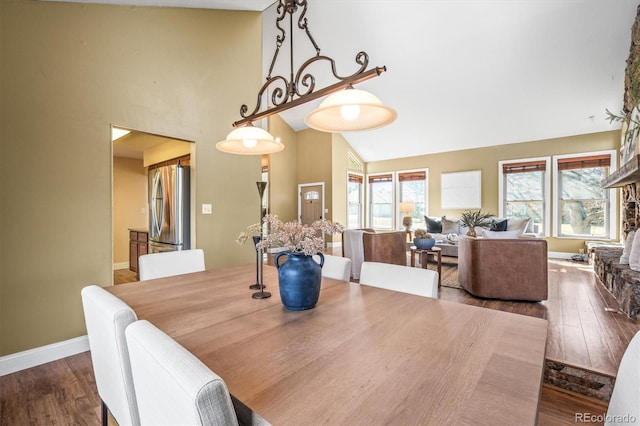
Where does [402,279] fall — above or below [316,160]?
below

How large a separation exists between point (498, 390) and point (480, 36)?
5060mm

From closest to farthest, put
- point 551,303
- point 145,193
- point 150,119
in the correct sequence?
point 150,119 → point 551,303 → point 145,193

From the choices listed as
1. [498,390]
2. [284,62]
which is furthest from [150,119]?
[284,62]

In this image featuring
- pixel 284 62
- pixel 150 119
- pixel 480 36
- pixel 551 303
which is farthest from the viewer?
pixel 284 62

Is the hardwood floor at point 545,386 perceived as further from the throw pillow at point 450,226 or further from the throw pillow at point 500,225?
the throw pillow at point 450,226

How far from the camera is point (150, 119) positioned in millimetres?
2762

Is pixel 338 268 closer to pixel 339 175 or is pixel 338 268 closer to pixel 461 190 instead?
pixel 339 175

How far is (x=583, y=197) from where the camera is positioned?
20.1 ft

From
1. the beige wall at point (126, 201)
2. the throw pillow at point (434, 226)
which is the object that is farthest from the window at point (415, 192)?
the beige wall at point (126, 201)

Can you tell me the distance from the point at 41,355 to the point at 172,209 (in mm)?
1676

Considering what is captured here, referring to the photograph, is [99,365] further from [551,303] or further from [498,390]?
[551,303]

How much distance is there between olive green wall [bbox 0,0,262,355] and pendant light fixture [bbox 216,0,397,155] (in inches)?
57.7

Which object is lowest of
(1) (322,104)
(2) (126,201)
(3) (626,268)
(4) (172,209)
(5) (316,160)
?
(3) (626,268)

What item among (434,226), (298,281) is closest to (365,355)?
(298,281)
